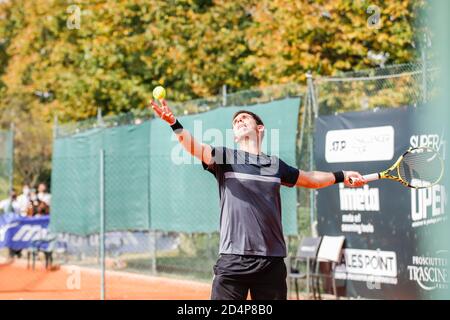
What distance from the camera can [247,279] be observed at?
17.9 feet

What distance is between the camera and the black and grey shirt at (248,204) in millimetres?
5508

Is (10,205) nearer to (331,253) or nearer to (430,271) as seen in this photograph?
(331,253)

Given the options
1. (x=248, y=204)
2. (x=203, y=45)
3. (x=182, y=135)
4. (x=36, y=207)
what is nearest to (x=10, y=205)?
(x=36, y=207)

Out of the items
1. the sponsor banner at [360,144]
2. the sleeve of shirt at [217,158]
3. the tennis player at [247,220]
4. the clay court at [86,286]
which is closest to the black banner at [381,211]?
the sponsor banner at [360,144]

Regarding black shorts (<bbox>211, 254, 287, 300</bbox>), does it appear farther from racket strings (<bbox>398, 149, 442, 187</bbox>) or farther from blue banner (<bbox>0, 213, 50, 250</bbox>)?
blue banner (<bbox>0, 213, 50, 250</bbox>)

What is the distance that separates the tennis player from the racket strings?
6.35 feet

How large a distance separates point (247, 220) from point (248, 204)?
0.11m

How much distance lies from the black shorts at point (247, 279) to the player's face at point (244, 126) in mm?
879

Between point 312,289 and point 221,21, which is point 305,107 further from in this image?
point 221,21

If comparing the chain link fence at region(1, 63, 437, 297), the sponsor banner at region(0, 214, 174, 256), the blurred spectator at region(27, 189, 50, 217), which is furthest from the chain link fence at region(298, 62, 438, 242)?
the blurred spectator at region(27, 189, 50, 217)

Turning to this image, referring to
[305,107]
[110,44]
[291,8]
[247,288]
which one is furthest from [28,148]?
[247,288]

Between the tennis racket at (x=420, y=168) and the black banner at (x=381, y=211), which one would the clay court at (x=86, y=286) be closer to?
the black banner at (x=381, y=211)

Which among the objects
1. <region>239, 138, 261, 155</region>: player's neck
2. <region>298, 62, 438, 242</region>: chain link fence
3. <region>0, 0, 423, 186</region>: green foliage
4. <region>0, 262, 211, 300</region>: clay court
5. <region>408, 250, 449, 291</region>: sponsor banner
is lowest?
<region>0, 262, 211, 300</region>: clay court

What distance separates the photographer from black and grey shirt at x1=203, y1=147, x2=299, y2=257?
551 centimetres
